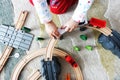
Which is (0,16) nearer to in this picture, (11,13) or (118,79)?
(11,13)

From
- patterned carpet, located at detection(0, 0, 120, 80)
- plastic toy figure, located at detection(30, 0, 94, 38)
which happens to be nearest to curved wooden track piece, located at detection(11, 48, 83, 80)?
patterned carpet, located at detection(0, 0, 120, 80)

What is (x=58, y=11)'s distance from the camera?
1177mm

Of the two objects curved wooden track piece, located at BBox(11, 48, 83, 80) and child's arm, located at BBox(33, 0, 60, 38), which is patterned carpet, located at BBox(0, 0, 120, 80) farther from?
child's arm, located at BBox(33, 0, 60, 38)

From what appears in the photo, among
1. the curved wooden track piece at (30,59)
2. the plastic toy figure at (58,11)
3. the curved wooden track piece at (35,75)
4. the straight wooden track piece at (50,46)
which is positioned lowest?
the curved wooden track piece at (35,75)

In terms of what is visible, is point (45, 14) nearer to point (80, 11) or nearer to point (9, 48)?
point (80, 11)

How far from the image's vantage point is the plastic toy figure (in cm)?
97

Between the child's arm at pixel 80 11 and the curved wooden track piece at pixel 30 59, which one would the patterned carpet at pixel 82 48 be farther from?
the child's arm at pixel 80 11

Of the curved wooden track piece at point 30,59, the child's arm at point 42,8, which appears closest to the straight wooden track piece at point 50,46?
the curved wooden track piece at point 30,59

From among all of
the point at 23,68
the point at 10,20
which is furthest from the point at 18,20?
the point at 23,68

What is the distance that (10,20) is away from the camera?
4.08ft

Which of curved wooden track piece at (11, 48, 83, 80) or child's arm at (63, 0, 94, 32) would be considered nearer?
child's arm at (63, 0, 94, 32)

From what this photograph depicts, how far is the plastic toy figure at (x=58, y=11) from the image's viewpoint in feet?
3.18

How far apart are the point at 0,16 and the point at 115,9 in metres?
0.48

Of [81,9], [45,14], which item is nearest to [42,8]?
Answer: [45,14]
